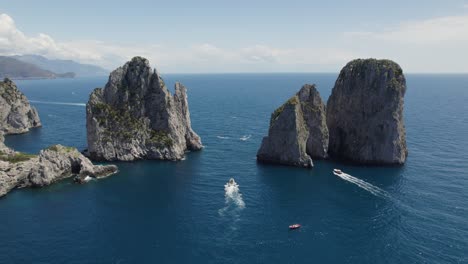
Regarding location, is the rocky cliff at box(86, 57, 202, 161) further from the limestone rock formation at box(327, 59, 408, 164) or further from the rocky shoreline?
the limestone rock formation at box(327, 59, 408, 164)

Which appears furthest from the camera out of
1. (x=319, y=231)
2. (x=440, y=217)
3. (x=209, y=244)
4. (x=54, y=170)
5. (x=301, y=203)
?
(x=54, y=170)

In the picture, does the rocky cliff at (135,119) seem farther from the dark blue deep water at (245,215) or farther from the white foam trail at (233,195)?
the white foam trail at (233,195)

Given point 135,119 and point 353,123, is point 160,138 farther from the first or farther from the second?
point 353,123

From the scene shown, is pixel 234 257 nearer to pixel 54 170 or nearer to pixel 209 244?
pixel 209 244

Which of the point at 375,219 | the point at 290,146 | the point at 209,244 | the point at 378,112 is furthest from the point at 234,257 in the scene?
the point at 378,112

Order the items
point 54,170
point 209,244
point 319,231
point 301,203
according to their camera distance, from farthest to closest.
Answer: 1. point 54,170
2. point 301,203
3. point 319,231
4. point 209,244
